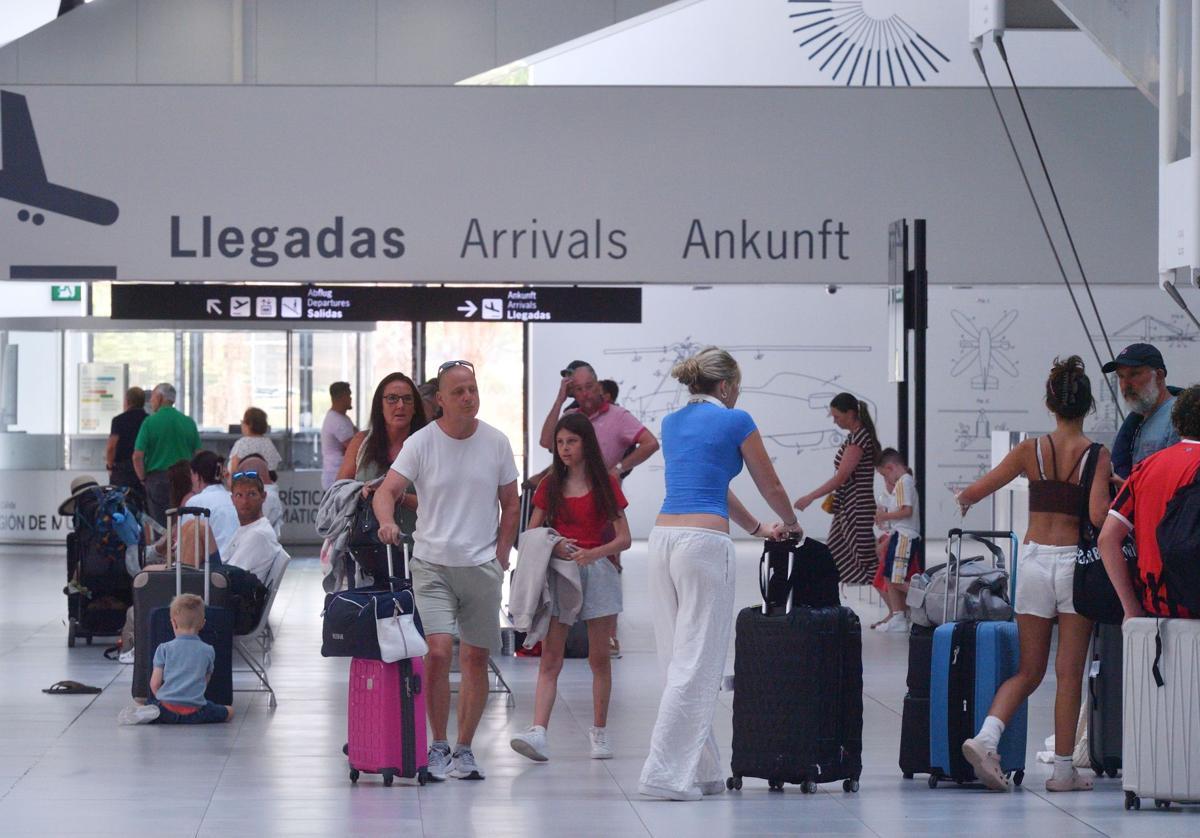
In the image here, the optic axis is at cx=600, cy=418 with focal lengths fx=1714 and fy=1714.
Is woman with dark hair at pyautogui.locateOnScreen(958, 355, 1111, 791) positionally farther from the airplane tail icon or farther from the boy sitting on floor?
the airplane tail icon

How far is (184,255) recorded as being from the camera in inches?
409

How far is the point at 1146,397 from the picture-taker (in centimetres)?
661

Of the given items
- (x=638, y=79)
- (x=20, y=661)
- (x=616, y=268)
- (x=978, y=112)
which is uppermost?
(x=638, y=79)

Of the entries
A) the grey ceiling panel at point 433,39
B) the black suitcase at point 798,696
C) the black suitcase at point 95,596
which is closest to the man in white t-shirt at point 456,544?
the black suitcase at point 798,696

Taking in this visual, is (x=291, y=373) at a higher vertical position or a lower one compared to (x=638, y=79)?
lower

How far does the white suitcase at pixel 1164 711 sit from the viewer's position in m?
5.70

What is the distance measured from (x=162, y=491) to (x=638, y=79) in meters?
9.60

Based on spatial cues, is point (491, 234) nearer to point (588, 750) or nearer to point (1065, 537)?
point (588, 750)

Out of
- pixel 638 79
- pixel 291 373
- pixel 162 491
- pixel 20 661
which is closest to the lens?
pixel 20 661

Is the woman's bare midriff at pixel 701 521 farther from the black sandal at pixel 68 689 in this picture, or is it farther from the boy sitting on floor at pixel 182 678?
the black sandal at pixel 68 689

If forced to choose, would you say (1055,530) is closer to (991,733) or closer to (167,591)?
(991,733)

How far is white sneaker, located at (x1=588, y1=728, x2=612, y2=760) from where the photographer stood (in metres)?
6.88

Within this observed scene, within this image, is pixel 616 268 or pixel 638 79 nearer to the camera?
pixel 616 268

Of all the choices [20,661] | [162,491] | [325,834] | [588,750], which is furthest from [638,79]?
[325,834]
